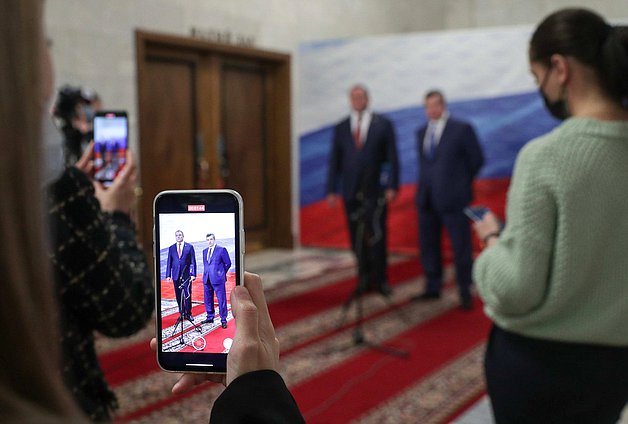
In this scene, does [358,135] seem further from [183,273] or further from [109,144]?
[183,273]

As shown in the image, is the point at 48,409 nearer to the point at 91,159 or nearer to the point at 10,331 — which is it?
the point at 10,331

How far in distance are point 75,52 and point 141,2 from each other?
3.08ft

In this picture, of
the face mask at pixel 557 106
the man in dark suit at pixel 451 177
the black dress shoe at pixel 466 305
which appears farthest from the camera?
the man in dark suit at pixel 451 177

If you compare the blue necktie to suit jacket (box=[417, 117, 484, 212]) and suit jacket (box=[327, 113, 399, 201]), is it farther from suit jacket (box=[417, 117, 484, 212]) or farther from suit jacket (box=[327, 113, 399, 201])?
suit jacket (box=[327, 113, 399, 201])

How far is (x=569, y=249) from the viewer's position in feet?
4.26

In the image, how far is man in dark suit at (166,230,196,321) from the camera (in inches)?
30.5

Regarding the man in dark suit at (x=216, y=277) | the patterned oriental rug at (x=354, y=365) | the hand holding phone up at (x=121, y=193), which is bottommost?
the patterned oriental rug at (x=354, y=365)

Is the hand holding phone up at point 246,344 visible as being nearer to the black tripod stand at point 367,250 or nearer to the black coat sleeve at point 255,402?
the black coat sleeve at point 255,402

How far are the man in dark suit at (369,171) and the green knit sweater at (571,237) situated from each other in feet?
13.3

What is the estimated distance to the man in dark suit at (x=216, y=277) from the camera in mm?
760

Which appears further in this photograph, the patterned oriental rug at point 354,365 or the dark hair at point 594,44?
the patterned oriental rug at point 354,365

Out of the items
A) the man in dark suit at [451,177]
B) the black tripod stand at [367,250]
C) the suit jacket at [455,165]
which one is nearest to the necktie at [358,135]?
the black tripod stand at [367,250]

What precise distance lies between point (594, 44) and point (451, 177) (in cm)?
399

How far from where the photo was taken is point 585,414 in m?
1.41
